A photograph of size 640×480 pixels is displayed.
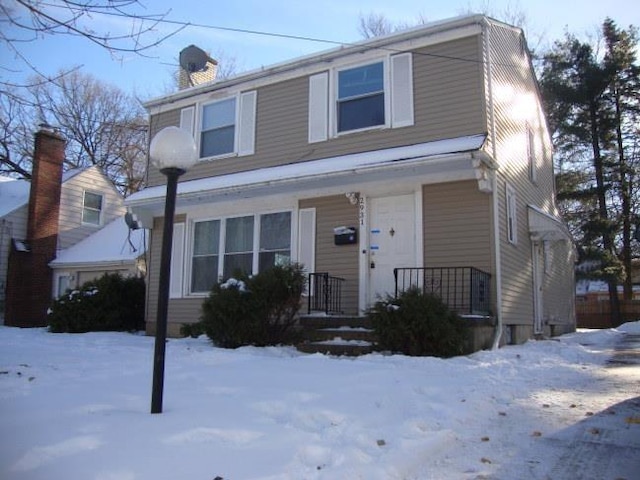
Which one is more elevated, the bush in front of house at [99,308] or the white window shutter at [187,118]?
the white window shutter at [187,118]

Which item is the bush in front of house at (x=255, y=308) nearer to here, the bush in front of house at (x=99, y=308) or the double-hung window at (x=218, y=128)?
the double-hung window at (x=218, y=128)

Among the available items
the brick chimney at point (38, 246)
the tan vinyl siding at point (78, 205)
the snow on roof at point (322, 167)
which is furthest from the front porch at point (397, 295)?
the tan vinyl siding at point (78, 205)

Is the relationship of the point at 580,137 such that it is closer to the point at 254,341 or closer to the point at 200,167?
the point at 200,167

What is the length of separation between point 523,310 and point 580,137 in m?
16.6

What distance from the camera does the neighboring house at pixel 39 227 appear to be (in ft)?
55.4

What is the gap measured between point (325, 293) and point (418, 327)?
2.81 metres

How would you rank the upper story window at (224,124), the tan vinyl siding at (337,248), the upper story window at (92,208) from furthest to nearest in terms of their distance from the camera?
the upper story window at (92,208)
the upper story window at (224,124)
the tan vinyl siding at (337,248)

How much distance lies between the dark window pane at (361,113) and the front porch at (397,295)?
287cm

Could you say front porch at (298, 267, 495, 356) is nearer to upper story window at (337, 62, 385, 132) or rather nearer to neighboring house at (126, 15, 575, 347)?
neighboring house at (126, 15, 575, 347)

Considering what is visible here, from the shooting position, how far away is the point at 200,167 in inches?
488

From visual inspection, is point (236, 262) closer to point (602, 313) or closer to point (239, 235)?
point (239, 235)

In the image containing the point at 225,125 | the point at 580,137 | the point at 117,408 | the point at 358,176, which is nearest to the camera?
the point at 117,408

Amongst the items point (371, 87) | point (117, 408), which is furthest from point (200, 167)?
point (117, 408)

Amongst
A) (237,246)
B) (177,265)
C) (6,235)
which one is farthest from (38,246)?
(237,246)
